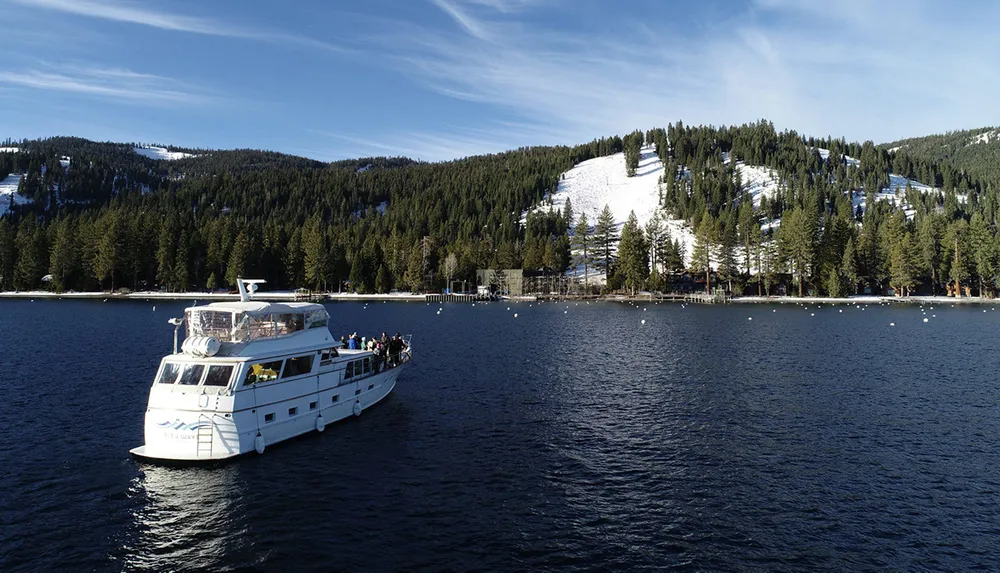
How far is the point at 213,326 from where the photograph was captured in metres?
30.1

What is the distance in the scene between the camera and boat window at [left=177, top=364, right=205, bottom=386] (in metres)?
27.3

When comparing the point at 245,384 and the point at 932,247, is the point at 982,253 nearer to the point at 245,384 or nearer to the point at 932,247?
the point at 932,247

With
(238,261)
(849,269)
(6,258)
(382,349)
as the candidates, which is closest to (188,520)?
(382,349)

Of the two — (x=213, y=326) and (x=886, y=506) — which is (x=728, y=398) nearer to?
(x=886, y=506)

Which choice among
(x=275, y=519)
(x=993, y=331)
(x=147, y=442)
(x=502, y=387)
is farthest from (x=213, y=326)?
(x=993, y=331)

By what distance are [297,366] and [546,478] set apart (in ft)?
47.6

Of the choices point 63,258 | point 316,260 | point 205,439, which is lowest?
point 205,439

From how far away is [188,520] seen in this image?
21.5 m

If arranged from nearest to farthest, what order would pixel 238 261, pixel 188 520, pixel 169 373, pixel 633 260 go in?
pixel 188 520 → pixel 169 373 → pixel 633 260 → pixel 238 261

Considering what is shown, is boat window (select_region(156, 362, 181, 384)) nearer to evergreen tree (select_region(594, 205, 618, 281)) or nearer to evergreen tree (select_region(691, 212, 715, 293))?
evergreen tree (select_region(691, 212, 715, 293))

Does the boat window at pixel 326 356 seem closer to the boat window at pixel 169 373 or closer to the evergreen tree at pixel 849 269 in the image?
the boat window at pixel 169 373

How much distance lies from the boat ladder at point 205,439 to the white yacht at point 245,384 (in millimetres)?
46

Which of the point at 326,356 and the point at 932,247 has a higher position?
the point at 932,247

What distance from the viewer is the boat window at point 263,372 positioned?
2828 cm
